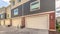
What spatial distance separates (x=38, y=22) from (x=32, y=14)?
0.34 metres

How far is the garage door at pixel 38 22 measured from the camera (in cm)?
313

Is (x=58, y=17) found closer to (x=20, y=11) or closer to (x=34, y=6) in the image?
(x=34, y=6)

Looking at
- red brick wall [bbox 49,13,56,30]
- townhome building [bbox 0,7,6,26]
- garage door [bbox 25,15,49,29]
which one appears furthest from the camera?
townhome building [bbox 0,7,6,26]

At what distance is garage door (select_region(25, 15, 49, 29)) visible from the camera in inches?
123

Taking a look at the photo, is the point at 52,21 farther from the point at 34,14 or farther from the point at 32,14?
the point at 32,14

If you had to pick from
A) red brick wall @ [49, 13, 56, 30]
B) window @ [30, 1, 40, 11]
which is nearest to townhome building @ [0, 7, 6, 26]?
window @ [30, 1, 40, 11]

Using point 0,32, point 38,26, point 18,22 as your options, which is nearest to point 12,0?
point 18,22

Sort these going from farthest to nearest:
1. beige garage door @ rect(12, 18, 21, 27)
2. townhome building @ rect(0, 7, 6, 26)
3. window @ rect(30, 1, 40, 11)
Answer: townhome building @ rect(0, 7, 6, 26) → beige garage door @ rect(12, 18, 21, 27) → window @ rect(30, 1, 40, 11)

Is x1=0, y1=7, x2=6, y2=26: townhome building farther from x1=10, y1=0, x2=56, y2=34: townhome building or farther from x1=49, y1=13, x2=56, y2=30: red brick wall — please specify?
x1=49, y1=13, x2=56, y2=30: red brick wall

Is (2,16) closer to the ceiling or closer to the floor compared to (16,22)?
closer to the ceiling

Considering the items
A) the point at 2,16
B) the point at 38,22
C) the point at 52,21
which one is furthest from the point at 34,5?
the point at 2,16

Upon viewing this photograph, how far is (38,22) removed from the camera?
11.3ft

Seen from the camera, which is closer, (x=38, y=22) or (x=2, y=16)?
(x=38, y=22)

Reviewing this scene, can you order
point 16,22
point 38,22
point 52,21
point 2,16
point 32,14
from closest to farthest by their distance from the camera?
1. point 52,21
2. point 38,22
3. point 32,14
4. point 16,22
5. point 2,16
